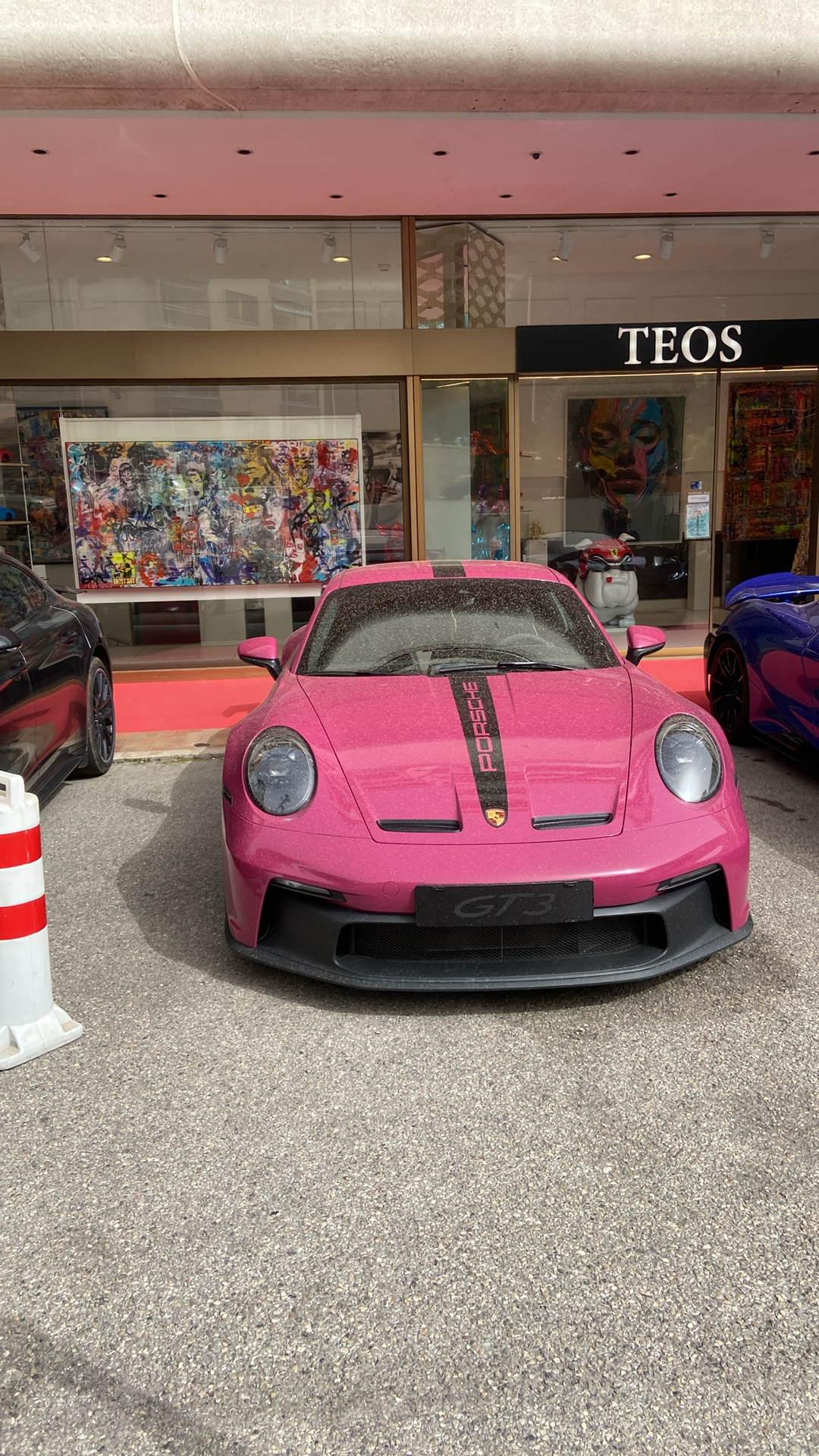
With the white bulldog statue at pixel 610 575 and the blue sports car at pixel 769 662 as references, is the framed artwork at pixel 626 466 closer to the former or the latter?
the white bulldog statue at pixel 610 575

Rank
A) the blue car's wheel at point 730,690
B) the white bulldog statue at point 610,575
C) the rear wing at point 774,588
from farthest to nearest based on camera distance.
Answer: the white bulldog statue at point 610,575
the blue car's wheel at point 730,690
the rear wing at point 774,588

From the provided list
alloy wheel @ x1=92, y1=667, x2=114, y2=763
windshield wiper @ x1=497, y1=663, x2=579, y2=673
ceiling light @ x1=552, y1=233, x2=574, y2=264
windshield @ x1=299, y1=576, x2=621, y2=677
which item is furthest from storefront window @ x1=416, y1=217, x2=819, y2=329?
windshield wiper @ x1=497, y1=663, x2=579, y2=673

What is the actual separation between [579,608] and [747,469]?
22.8ft

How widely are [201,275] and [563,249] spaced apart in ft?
10.6

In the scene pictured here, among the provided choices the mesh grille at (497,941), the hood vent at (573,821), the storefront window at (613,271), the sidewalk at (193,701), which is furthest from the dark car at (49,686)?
the storefront window at (613,271)

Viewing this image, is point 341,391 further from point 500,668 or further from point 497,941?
point 497,941

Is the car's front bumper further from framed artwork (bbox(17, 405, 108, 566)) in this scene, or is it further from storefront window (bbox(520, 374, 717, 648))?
framed artwork (bbox(17, 405, 108, 566))

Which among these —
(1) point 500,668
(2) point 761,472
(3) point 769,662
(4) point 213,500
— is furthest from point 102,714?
(2) point 761,472

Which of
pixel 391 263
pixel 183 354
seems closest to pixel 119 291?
pixel 183 354

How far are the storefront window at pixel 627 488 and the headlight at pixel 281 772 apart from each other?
22.4ft

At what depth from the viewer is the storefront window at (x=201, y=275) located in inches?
364

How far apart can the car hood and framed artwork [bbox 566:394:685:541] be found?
6.69m

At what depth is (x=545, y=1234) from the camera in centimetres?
223

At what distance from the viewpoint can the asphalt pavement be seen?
181 centimetres
